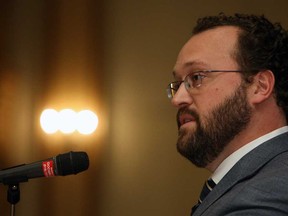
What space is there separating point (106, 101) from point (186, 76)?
3.20 ft

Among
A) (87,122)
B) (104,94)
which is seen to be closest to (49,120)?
(87,122)

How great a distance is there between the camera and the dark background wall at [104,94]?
6.34 feet

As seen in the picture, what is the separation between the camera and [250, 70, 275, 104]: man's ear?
3.37ft

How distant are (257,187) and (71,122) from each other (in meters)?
1.47

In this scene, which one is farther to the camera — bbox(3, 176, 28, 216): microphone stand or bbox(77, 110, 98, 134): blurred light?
bbox(77, 110, 98, 134): blurred light

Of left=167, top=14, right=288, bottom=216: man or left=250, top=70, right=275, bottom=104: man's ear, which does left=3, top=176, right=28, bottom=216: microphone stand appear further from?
left=250, top=70, right=275, bottom=104: man's ear

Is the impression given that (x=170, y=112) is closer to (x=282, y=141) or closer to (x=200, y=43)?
(x=200, y=43)

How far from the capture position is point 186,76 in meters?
1.10

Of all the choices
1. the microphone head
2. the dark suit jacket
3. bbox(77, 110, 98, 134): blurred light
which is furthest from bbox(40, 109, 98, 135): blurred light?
the dark suit jacket

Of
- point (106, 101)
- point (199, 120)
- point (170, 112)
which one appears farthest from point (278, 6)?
point (199, 120)

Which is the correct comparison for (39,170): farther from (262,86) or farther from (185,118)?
(262,86)

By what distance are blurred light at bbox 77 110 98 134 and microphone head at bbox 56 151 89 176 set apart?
932 mm

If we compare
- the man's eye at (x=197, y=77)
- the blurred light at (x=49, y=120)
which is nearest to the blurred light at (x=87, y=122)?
the blurred light at (x=49, y=120)

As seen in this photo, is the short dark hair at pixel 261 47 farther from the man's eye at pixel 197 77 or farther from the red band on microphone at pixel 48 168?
the red band on microphone at pixel 48 168
